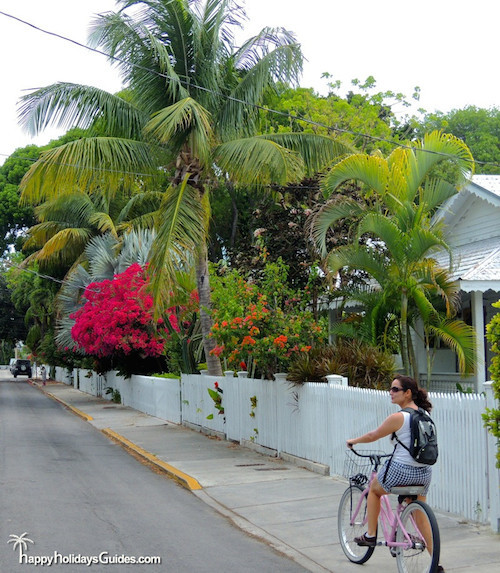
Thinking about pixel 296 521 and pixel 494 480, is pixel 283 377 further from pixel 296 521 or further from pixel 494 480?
pixel 494 480

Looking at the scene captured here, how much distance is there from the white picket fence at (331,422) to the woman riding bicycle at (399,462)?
1622mm

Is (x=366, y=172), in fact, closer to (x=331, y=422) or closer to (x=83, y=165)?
(x=331, y=422)

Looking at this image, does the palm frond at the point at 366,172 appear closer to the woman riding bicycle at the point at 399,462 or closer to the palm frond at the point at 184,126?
the palm frond at the point at 184,126

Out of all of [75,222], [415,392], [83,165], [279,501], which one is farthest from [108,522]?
[75,222]

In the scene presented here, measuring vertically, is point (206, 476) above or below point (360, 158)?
below

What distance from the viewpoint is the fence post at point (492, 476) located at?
24.9 feet

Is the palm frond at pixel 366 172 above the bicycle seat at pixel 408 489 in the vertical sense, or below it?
above

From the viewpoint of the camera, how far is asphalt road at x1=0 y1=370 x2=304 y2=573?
697 centimetres

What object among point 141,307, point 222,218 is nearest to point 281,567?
point 141,307

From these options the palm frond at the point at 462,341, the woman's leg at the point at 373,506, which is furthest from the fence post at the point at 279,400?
the woman's leg at the point at 373,506

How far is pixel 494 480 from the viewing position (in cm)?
769

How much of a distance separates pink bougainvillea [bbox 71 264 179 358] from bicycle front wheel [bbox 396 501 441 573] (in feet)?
66.3

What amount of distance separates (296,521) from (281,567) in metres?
1.85

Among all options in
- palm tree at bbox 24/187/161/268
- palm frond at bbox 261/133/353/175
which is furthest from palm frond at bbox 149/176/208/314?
palm tree at bbox 24/187/161/268
